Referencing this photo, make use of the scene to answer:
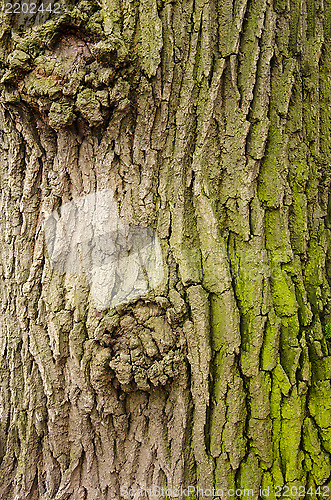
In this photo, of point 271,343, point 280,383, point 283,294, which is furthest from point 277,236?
point 280,383

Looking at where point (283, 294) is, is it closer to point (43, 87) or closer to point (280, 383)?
point (280, 383)

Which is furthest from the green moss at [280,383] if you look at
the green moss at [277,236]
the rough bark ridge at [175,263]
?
the green moss at [277,236]

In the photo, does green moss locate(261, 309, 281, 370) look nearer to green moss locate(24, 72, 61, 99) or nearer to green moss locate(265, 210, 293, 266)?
green moss locate(265, 210, 293, 266)

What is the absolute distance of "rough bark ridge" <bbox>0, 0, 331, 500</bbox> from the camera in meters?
1.34

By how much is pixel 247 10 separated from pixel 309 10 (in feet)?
1.02

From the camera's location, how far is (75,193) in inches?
56.0

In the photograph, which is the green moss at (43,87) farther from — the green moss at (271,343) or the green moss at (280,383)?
the green moss at (280,383)

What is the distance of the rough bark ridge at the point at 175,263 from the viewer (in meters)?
1.34

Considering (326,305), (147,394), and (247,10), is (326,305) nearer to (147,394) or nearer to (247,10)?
(147,394)

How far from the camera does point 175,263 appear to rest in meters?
1.37

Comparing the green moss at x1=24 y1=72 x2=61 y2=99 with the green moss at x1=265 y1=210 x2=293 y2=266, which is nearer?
the green moss at x1=24 y1=72 x2=61 y2=99

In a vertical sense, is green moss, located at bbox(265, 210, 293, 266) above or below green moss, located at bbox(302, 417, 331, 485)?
above

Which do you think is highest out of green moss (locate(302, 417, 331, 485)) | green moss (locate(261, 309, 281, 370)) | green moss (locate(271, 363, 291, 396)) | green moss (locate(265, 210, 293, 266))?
green moss (locate(265, 210, 293, 266))

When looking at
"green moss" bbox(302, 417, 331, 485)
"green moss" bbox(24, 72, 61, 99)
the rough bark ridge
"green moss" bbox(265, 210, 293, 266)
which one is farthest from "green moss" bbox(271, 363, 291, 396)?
"green moss" bbox(24, 72, 61, 99)
